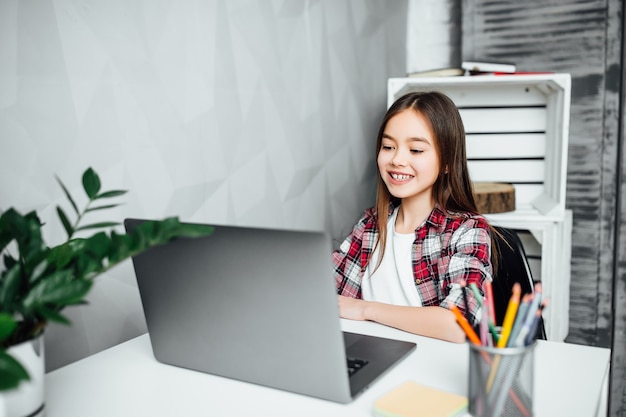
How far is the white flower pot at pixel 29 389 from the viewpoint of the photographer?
2.11 feet

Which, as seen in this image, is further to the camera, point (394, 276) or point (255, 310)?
point (394, 276)

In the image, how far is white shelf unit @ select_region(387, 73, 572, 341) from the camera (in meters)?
1.87

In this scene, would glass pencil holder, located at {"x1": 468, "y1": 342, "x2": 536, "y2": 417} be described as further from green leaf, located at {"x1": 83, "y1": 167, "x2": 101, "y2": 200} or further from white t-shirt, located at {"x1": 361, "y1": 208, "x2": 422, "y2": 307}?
white t-shirt, located at {"x1": 361, "y1": 208, "x2": 422, "y2": 307}

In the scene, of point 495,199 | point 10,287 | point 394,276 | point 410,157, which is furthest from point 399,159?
point 10,287

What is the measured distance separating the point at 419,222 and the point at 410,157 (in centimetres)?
17

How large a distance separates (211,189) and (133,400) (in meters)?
0.64

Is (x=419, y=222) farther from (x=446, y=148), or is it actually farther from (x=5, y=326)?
(x=5, y=326)

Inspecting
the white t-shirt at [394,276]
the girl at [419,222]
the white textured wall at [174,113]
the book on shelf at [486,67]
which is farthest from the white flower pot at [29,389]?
the book on shelf at [486,67]

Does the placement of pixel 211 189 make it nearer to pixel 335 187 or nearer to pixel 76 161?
pixel 76 161

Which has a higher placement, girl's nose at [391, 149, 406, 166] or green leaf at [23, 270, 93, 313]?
girl's nose at [391, 149, 406, 166]

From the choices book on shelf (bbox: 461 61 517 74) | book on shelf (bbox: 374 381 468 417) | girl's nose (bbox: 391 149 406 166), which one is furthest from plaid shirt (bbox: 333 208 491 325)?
book on shelf (bbox: 461 61 517 74)

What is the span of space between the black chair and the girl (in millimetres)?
58

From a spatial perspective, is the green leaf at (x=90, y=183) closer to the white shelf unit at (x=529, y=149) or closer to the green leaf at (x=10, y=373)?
the green leaf at (x=10, y=373)

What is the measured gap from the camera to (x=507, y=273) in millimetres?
1298
